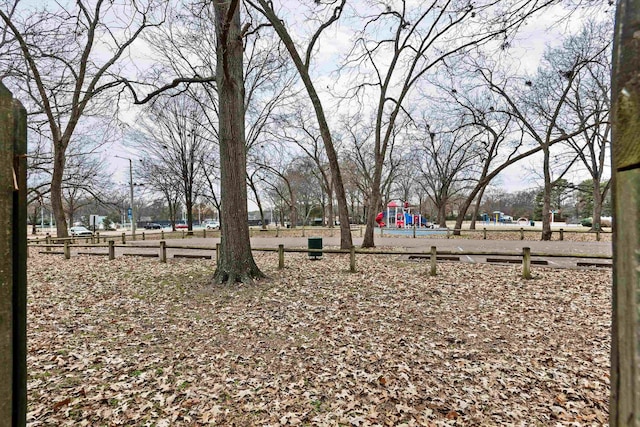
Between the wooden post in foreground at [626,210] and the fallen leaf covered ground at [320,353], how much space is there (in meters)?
2.72

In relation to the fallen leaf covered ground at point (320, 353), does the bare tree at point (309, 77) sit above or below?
above

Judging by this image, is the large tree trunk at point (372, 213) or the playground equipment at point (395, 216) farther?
the playground equipment at point (395, 216)

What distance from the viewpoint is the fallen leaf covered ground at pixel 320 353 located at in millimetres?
3256

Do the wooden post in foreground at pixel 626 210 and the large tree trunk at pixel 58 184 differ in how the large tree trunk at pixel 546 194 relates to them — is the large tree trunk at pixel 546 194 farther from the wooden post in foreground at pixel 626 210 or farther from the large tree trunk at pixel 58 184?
the large tree trunk at pixel 58 184

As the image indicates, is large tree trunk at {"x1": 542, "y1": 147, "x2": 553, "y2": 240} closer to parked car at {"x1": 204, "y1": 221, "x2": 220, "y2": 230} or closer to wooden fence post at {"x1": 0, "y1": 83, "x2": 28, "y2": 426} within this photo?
wooden fence post at {"x1": 0, "y1": 83, "x2": 28, "y2": 426}

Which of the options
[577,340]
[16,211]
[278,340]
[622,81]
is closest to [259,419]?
[278,340]

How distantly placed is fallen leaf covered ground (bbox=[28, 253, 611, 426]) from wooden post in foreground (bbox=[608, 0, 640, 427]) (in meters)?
2.72

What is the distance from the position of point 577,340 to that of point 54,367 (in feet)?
23.0

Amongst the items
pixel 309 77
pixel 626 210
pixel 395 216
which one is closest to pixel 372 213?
pixel 309 77

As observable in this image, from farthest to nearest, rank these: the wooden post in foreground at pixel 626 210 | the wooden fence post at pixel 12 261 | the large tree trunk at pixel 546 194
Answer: the large tree trunk at pixel 546 194 < the wooden fence post at pixel 12 261 < the wooden post in foreground at pixel 626 210

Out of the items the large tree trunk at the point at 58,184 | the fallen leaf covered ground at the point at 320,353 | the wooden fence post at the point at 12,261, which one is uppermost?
the large tree trunk at the point at 58,184

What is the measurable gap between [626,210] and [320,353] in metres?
4.13

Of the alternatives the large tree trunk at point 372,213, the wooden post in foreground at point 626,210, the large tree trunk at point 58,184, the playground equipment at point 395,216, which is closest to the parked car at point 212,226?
the playground equipment at point 395,216

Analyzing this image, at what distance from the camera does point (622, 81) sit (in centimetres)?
82
